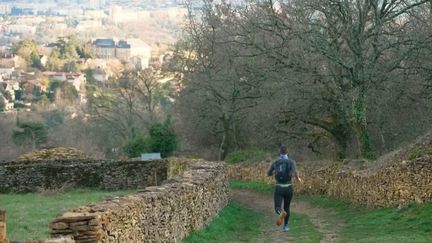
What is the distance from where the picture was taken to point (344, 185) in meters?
28.7

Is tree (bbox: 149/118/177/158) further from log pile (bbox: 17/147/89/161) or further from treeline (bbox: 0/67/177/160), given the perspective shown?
log pile (bbox: 17/147/89/161)

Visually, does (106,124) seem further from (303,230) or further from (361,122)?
(303,230)

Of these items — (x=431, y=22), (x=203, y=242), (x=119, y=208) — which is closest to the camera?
(x=119, y=208)

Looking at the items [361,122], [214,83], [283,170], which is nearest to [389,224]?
[283,170]

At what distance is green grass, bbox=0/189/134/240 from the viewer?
1806 centimetres

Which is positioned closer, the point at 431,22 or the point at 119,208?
the point at 119,208

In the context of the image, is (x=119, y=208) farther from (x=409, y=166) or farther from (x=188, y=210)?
(x=409, y=166)

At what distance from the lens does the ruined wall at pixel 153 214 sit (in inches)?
482

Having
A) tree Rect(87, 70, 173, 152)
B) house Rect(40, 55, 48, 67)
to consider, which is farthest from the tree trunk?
house Rect(40, 55, 48, 67)

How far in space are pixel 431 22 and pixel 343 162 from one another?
7.65 metres

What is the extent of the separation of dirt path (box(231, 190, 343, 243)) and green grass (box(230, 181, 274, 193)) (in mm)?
759

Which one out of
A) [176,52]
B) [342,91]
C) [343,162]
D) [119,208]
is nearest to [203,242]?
[119,208]

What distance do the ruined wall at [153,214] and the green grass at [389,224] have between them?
146 inches

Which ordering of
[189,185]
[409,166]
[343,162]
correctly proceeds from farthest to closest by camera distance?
1. [343,162]
2. [409,166]
3. [189,185]
